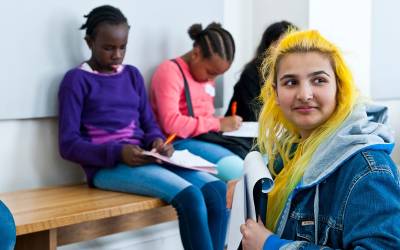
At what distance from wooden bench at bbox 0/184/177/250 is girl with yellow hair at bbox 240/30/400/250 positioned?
30.3 inches

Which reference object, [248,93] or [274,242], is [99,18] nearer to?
[248,93]

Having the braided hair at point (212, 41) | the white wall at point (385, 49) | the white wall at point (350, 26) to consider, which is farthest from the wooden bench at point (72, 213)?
the white wall at point (385, 49)

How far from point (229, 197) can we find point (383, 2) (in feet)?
8.08

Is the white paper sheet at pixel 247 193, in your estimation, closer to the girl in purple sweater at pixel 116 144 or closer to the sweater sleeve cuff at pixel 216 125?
the girl in purple sweater at pixel 116 144

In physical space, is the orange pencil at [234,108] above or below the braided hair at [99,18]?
below

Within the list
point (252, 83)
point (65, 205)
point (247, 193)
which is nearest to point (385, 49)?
point (252, 83)

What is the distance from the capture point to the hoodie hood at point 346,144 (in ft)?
3.40

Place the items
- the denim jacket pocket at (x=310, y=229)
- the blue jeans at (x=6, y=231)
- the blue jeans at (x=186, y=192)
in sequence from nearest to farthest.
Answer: the denim jacket pocket at (x=310, y=229)
the blue jeans at (x=6, y=231)
the blue jeans at (x=186, y=192)

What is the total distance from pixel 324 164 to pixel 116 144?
3.93ft

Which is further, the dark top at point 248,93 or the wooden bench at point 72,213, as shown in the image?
the dark top at point 248,93

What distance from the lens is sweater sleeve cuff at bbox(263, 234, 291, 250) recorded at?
1091mm

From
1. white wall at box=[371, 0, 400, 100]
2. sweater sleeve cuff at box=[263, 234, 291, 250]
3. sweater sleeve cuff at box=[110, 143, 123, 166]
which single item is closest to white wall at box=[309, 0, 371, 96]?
white wall at box=[371, 0, 400, 100]

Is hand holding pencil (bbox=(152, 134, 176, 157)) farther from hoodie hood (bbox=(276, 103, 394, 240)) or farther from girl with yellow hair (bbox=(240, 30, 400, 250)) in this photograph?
hoodie hood (bbox=(276, 103, 394, 240))

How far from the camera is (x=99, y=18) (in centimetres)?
219
